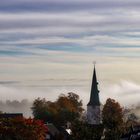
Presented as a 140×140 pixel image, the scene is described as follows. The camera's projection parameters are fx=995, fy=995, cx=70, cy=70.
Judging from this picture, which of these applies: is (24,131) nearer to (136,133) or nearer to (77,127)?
(77,127)

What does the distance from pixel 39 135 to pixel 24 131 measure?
141 inches

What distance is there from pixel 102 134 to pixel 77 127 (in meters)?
5.78

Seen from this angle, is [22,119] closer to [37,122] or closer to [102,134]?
[37,122]

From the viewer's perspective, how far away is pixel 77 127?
189 m

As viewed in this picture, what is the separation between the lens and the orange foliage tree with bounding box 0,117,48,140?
18912cm

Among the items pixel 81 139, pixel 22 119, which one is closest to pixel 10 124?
pixel 22 119

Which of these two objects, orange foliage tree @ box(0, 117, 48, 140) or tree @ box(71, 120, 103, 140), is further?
orange foliage tree @ box(0, 117, 48, 140)

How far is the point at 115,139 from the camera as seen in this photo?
578ft

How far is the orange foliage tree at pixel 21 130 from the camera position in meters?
189

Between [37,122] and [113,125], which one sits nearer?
[113,125]

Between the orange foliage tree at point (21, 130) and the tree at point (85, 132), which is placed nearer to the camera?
the tree at point (85, 132)

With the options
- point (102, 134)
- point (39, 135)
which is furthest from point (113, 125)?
point (39, 135)

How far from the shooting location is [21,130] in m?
192

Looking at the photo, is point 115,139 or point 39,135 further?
point 39,135
